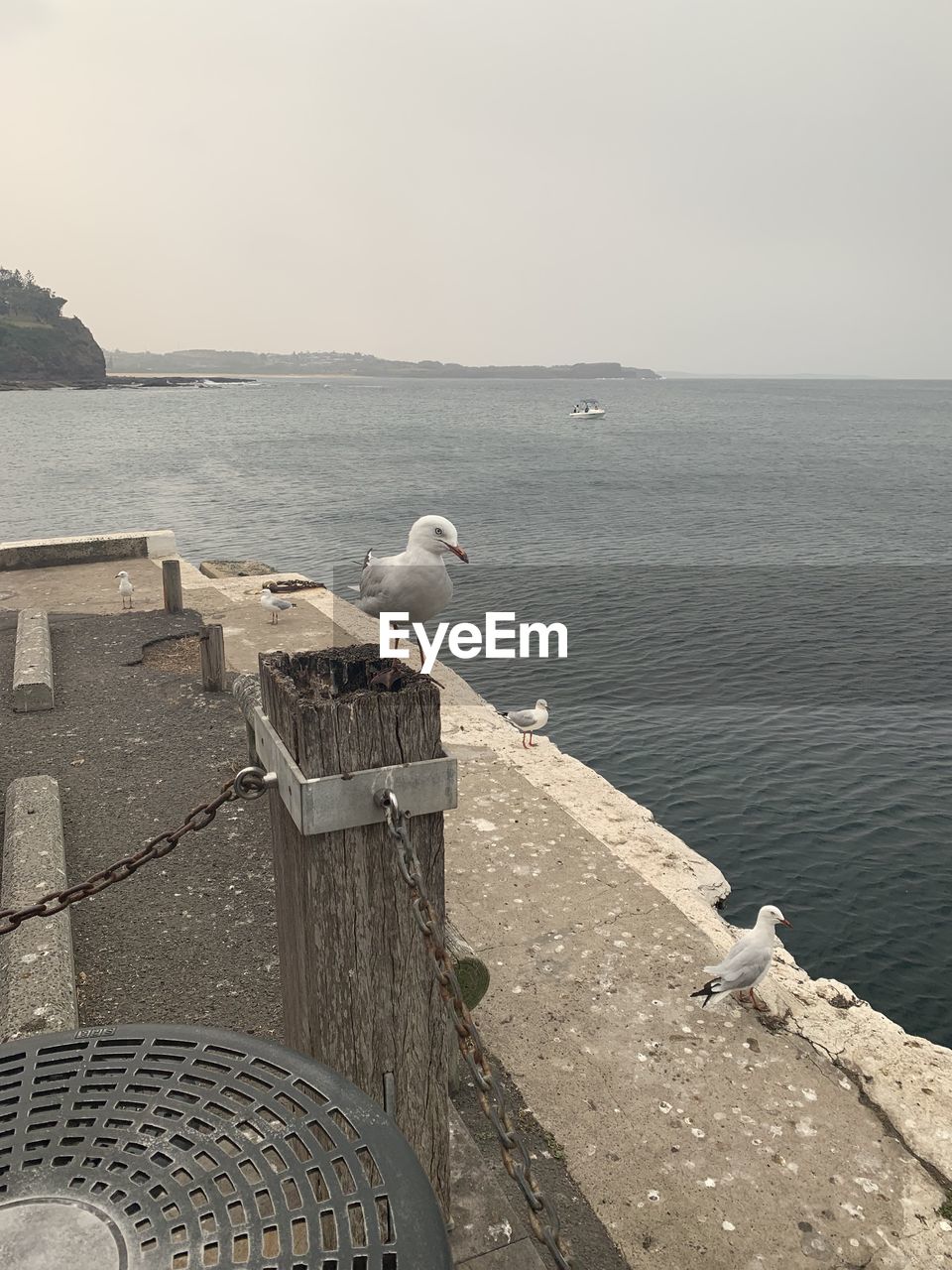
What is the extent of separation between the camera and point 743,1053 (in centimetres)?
590

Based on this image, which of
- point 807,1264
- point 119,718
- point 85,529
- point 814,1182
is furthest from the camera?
point 85,529

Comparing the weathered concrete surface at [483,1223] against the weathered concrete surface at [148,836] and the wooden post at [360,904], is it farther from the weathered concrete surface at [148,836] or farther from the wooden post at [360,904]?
the weathered concrete surface at [148,836]

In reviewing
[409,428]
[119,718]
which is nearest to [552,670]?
[119,718]

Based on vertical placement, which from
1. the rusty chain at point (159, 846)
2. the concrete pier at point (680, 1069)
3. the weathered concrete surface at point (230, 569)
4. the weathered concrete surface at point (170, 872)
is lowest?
the concrete pier at point (680, 1069)

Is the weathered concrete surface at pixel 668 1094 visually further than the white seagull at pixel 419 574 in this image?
No

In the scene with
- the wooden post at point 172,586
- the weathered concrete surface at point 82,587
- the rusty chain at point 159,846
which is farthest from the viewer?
the weathered concrete surface at point 82,587

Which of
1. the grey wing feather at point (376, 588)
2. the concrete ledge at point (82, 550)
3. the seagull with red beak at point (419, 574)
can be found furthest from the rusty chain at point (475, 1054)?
the concrete ledge at point (82, 550)

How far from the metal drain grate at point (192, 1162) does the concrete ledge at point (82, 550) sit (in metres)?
18.5

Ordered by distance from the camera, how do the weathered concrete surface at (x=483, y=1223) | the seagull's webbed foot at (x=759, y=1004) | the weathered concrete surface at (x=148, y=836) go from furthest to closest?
the seagull's webbed foot at (x=759, y=1004)
the weathered concrete surface at (x=148, y=836)
the weathered concrete surface at (x=483, y=1223)

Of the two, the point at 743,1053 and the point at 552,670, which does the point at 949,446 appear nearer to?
the point at 552,670

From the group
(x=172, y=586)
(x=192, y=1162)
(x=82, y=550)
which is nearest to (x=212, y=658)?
(x=172, y=586)

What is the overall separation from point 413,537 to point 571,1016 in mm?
3310

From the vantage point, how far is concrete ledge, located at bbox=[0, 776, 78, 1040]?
5.32 metres

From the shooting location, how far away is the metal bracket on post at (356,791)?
2.91m
